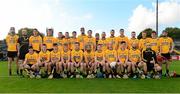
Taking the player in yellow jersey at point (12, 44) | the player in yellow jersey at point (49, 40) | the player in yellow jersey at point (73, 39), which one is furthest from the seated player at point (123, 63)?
the player in yellow jersey at point (12, 44)

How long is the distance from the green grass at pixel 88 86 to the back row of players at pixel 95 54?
996mm

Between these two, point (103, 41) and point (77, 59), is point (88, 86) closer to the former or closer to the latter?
point (77, 59)

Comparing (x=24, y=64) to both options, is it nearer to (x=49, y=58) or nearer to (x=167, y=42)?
(x=49, y=58)

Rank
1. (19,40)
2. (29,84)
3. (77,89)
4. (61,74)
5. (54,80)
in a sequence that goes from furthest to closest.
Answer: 1. (19,40)
2. (61,74)
3. (54,80)
4. (29,84)
5. (77,89)

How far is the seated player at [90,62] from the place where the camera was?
1473 cm

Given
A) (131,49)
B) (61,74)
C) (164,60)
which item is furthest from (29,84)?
(164,60)

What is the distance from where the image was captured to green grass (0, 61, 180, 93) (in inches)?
439

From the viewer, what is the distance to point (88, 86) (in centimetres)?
1201

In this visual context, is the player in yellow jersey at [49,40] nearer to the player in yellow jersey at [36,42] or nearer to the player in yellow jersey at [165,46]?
the player in yellow jersey at [36,42]

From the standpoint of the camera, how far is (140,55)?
1484 centimetres

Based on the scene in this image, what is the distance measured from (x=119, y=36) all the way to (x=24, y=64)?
3.41 meters

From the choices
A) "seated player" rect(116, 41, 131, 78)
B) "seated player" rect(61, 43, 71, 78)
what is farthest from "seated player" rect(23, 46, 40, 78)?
"seated player" rect(116, 41, 131, 78)

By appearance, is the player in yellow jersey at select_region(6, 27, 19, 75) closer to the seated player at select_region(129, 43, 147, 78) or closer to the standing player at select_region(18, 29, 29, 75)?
the standing player at select_region(18, 29, 29, 75)

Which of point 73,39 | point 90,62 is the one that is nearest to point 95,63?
point 90,62
